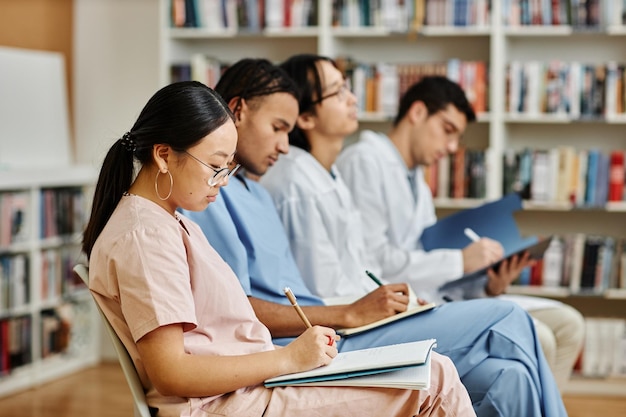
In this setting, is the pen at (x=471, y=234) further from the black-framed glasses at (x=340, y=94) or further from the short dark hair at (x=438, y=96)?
the black-framed glasses at (x=340, y=94)

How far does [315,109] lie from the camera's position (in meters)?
2.81

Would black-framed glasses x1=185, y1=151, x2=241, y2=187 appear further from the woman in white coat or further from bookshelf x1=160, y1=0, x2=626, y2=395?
bookshelf x1=160, y1=0, x2=626, y2=395

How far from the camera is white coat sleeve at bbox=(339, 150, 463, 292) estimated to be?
121 inches

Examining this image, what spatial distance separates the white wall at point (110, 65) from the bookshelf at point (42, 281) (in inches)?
8.4

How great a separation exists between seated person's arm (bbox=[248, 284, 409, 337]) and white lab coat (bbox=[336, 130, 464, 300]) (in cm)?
89

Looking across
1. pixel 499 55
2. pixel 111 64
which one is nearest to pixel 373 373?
pixel 499 55

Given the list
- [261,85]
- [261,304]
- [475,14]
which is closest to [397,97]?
[475,14]

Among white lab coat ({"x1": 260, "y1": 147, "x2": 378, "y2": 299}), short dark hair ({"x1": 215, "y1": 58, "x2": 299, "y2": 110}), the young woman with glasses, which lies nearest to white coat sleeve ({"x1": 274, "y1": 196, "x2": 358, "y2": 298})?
white lab coat ({"x1": 260, "y1": 147, "x2": 378, "y2": 299})

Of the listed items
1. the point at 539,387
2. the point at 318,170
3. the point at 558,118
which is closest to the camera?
the point at 539,387

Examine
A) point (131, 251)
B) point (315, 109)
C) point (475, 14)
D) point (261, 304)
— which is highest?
point (475, 14)

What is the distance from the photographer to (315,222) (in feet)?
8.33

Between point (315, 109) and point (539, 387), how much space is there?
1.06 m

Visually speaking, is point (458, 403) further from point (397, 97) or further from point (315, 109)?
point (397, 97)

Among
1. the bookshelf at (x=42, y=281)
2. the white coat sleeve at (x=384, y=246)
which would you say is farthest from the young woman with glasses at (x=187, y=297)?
the bookshelf at (x=42, y=281)
